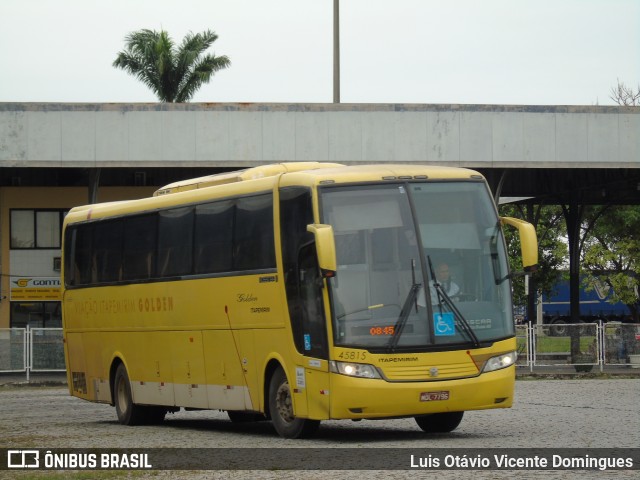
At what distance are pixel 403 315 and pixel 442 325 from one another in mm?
484

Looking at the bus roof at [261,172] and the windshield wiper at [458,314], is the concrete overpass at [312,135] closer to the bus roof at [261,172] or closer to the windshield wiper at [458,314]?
the bus roof at [261,172]

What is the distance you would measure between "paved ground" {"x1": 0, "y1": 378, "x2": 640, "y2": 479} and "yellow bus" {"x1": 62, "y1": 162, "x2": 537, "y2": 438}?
51 cm

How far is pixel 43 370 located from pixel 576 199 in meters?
19.8

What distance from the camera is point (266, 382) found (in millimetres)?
17750

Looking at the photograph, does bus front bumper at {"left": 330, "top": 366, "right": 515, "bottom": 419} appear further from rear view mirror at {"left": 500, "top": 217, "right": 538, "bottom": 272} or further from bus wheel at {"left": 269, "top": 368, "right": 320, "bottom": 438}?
rear view mirror at {"left": 500, "top": 217, "right": 538, "bottom": 272}

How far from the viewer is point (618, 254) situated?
67938 millimetres

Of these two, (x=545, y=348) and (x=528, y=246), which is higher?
(x=528, y=246)

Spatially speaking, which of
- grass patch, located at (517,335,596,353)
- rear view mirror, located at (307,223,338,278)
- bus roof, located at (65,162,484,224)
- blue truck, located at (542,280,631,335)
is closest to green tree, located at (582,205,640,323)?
blue truck, located at (542,280,631,335)

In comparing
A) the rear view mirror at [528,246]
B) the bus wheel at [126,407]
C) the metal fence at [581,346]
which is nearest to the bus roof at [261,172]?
the rear view mirror at [528,246]

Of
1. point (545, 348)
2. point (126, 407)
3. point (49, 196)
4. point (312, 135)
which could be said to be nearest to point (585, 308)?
Result: point (49, 196)

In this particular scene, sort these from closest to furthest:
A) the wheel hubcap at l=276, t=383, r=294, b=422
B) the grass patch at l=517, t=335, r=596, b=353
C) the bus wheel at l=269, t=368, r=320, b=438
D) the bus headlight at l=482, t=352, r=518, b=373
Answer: the bus headlight at l=482, t=352, r=518, b=373, the bus wheel at l=269, t=368, r=320, b=438, the wheel hubcap at l=276, t=383, r=294, b=422, the grass patch at l=517, t=335, r=596, b=353

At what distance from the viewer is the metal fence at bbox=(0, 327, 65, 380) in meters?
38.2

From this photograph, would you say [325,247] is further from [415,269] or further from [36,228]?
[36,228]

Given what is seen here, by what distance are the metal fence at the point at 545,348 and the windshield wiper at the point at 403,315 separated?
A: 22.0 meters
